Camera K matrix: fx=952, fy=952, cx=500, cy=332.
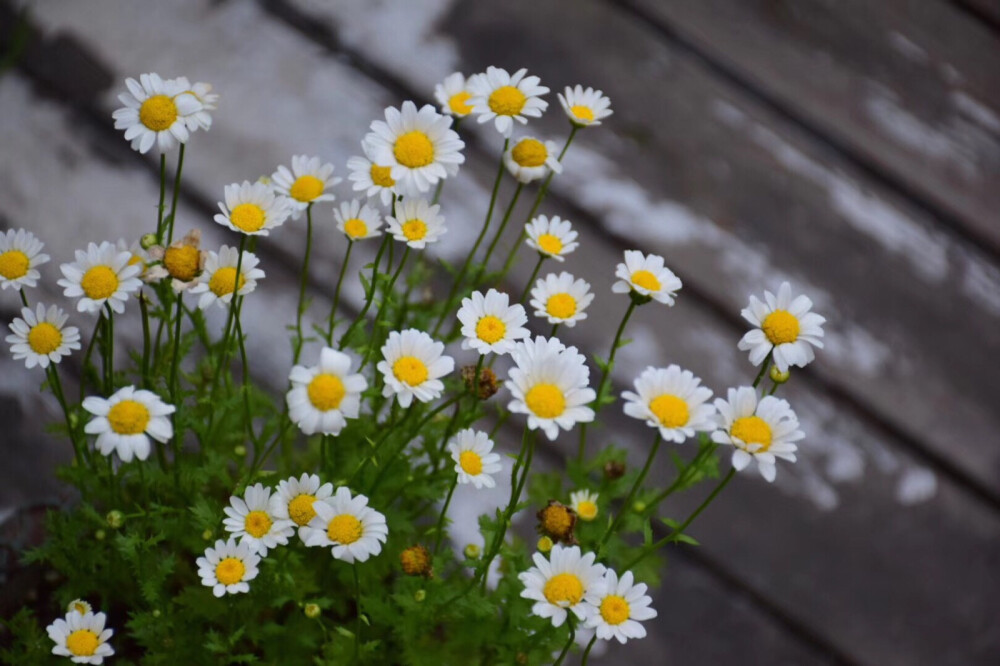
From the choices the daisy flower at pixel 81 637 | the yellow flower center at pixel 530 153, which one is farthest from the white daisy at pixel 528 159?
the daisy flower at pixel 81 637

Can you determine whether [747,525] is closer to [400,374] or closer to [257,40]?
[400,374]

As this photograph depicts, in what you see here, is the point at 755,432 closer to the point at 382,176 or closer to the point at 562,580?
the point at 562,580

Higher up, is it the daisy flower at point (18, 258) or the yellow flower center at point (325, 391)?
the yellow flower center at point (325, 391)

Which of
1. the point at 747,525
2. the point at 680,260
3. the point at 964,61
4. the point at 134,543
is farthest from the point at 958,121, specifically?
the point at 134,543

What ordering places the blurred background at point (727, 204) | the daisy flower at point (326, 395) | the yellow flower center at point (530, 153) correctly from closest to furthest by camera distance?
1. the daisy flower at point (326, 395)
2. the yellow flower center at point (530, 153)
3. the blurred background at point (727, 204)

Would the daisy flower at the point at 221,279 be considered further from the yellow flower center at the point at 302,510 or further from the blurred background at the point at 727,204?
the blurred background at the point at 727,204

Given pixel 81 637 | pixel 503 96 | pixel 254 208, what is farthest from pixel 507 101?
pixel 81 637
